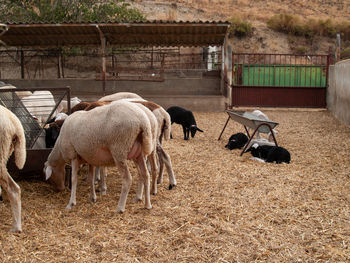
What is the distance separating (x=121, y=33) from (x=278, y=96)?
23.5 feet

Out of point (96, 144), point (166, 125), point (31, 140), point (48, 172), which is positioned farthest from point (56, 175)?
point (166, 125)

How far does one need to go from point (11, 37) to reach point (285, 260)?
650 inches

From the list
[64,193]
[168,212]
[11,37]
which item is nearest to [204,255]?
[168,212]

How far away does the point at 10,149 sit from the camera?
170 inches

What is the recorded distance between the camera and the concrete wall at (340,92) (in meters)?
12.5

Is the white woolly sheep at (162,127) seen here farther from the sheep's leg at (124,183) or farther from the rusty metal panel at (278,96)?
the rusty metal panel at (278,96)

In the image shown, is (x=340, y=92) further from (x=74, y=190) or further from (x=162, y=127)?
(x=74, y=190)

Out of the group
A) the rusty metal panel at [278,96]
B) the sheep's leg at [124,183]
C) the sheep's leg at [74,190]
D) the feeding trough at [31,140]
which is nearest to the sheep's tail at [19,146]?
the sheep's leg at [74,190]

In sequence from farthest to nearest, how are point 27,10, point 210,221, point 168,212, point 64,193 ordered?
1. point 27,10
2. point 64,193
3. point 168,212
4. point 210,221

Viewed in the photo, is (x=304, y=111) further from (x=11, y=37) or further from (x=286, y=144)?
(x=11, y=37)

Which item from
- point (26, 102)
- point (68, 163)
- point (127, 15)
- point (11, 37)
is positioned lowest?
point (68, 163)

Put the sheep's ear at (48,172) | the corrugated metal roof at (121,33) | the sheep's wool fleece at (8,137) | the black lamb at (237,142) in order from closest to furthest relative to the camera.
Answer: the sheep's wool fleece at (8,137) → the sheep's ear at (48,172) → the black lamb at (237,142) → the corrugated metal roof at (121,33)

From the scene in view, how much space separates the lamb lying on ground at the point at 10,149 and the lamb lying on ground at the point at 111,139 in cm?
79

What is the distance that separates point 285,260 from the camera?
141 inches
